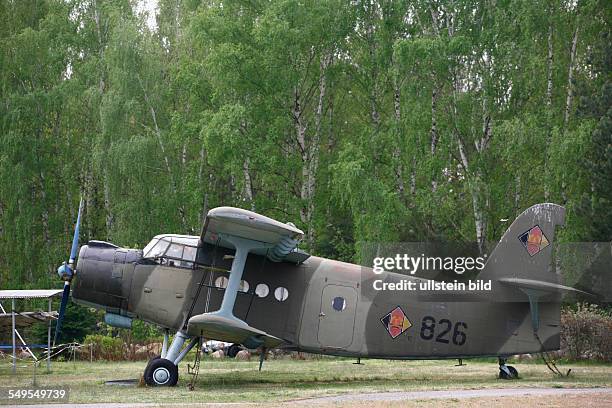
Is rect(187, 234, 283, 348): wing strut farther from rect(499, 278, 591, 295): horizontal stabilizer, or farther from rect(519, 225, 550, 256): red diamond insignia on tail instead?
rect(519, 225, 550, 256): red diamond insignia on tail

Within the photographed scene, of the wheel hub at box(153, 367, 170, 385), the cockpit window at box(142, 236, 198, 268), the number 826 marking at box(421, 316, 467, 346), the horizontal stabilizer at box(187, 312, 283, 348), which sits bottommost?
the wheel hub at box(153, 367, 170, 385)

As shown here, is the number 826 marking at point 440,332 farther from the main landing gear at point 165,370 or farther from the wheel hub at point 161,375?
the wheel hub at point 161,375

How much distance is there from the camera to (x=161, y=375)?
61.5 feet

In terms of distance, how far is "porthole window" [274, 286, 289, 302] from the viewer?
19609mm

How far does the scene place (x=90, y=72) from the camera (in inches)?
1736

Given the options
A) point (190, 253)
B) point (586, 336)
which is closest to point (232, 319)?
point (190, 253)

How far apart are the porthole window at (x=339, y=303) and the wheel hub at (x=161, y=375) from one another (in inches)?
138

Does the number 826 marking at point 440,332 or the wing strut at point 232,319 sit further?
the number 826 marking at point 440,332

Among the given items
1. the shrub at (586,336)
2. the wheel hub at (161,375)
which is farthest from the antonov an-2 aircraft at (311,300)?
the shrub at (586,336)

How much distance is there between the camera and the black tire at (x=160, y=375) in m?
18.7

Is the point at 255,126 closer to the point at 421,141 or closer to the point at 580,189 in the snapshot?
the point at 421,141

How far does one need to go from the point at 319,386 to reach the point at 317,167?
2200cm

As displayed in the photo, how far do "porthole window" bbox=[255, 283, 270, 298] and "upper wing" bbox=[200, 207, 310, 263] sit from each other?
56 cm

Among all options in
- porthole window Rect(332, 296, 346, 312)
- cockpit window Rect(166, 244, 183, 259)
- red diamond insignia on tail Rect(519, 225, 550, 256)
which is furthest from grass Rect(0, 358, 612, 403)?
red diamond insignia on tail Rect(519, 225, 550, 256)
